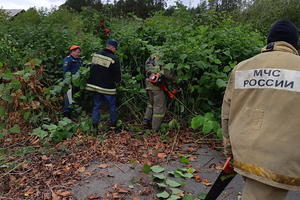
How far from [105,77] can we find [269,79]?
14.1ft

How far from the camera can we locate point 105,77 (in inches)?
238

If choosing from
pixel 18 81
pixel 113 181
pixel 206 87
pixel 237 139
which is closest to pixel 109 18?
pixel 18 81

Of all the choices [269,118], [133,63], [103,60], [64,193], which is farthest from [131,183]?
[133,63]

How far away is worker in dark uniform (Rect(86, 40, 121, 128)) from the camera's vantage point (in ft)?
19.8

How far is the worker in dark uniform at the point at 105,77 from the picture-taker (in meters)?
6.03

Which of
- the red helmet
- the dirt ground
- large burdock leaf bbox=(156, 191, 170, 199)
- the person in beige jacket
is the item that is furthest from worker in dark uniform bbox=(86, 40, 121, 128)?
the person in beige jacket

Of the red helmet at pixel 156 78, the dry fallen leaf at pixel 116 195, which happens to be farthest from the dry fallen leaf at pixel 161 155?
the red helmet at pixel 156 78

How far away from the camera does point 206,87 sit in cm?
573

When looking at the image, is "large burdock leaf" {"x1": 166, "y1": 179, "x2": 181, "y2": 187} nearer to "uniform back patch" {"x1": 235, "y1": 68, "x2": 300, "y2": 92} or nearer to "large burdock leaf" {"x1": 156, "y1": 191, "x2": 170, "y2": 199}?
"large burdock leaf" {"x1": 156, "y1": 191, "x2": 170, "y2": 199}

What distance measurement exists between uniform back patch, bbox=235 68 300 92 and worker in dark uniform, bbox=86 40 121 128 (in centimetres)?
401

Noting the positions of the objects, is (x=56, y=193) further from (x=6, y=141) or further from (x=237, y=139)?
(x=6, y=141)

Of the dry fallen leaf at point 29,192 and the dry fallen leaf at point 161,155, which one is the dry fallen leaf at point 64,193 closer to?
the dry fallen leaf at point 29,192

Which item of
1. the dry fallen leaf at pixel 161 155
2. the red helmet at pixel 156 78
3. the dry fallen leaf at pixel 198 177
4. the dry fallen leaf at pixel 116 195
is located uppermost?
the red helmet at pixel 156 78

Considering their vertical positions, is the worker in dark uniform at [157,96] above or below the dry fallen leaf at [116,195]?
above
